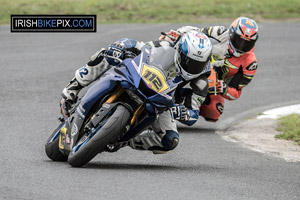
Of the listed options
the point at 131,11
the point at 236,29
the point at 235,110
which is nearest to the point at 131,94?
the point at 236,29

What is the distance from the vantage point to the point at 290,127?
11594 mm

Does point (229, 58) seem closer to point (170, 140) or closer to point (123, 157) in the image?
point (123, 157)

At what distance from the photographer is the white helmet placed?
7852 mm

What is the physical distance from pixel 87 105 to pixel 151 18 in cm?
1449

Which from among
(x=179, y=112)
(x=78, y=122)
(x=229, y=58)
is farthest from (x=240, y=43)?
(x=78, y=122)

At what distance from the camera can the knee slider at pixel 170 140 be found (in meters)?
8.30

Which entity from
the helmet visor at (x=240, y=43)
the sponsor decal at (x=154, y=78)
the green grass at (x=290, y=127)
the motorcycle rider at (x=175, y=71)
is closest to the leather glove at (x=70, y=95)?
the motorcycle rider at (x=175, y=71)

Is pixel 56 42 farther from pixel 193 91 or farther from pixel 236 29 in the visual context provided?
pixel 193 91

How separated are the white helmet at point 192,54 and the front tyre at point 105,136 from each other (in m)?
0.86

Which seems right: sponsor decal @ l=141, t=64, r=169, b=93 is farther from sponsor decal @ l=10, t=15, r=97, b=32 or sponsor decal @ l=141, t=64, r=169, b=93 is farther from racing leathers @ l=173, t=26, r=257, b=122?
sponsor decal @ l=10, t=15, r=97, b=32

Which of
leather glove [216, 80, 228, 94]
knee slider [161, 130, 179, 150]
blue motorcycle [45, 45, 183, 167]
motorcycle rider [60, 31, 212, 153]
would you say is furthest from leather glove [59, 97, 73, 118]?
leather glove [216, 80, 228, 94]

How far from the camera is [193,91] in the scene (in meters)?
8.64

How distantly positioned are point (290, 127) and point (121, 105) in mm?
4725

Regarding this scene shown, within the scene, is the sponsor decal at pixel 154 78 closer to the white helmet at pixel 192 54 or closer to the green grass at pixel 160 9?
the white helmet at pixel 192 54
